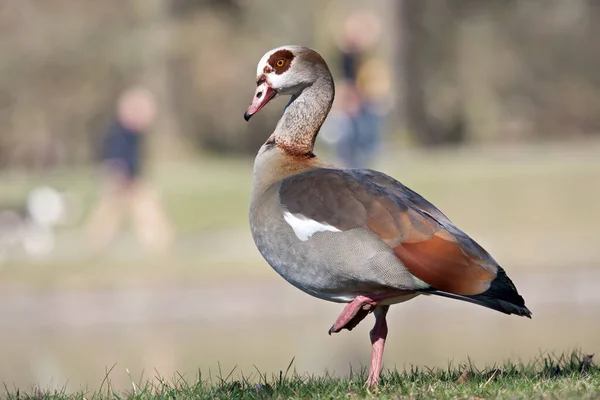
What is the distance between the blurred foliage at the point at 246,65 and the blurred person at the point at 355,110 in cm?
557

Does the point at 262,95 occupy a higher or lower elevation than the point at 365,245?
higher

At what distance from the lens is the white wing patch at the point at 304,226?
233 inches

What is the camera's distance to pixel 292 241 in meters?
6.00

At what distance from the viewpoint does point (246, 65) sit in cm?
3353

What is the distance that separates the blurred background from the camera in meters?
12.3

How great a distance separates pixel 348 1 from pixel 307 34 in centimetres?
387

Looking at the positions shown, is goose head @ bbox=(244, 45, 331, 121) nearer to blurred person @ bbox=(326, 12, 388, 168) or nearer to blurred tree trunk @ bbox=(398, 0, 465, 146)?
blurred person @ bbox=(326, 12, 388, 168)

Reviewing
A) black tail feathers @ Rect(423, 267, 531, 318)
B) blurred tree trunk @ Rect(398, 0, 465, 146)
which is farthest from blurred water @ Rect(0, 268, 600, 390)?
blurred tree trunk @ Rect(398, 0, 465, 146)

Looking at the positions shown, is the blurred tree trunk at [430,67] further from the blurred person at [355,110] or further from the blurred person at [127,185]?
the blurred person at [127,185]

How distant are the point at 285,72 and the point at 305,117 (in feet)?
0.87

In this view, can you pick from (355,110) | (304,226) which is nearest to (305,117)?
(304,226)

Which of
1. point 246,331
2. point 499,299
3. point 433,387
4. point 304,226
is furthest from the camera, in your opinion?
point 246,331

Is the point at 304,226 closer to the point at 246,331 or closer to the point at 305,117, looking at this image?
the point at 305,117

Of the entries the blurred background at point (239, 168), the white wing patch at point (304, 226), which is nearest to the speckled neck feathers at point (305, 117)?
the white wing patch at point (304, 226)
